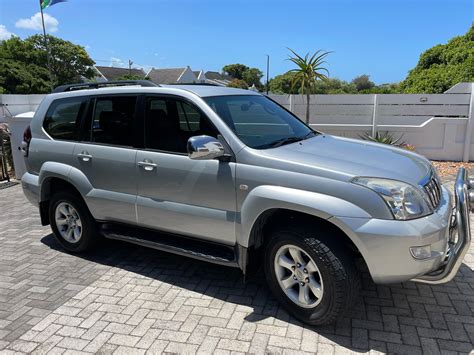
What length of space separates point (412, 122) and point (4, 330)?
390 inches

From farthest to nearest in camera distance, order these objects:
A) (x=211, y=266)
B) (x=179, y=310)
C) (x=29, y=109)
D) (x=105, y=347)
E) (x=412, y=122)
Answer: (x=29, y=109), (x=412, y=122), (x=211, y=266), (x=179, y=310), (x=105, y=347)

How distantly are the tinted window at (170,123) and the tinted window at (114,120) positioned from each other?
0.22m

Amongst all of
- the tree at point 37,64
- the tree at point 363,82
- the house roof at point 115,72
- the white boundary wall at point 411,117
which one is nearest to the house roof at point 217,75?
the house roof at point 115,72

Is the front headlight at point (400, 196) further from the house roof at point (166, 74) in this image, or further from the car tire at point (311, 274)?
the house roof at point (166, 74)

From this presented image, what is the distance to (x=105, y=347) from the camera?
2951mm

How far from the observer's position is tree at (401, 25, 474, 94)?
18375mm

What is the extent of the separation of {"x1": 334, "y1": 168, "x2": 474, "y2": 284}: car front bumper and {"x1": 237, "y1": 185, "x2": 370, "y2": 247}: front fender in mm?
72

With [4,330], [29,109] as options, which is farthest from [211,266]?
[29,109]

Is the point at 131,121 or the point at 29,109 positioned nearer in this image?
the point at 131,121

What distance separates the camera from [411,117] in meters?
10.2

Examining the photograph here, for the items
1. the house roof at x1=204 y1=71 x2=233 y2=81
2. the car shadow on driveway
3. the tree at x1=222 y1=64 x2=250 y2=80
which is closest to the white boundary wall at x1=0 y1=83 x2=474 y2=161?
the car shadow on driveway

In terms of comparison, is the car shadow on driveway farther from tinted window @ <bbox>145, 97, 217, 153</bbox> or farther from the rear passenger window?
the rear passenger window

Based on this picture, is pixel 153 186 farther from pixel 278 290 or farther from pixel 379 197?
pixel 379 197

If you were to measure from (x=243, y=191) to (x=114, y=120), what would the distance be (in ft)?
5.88
